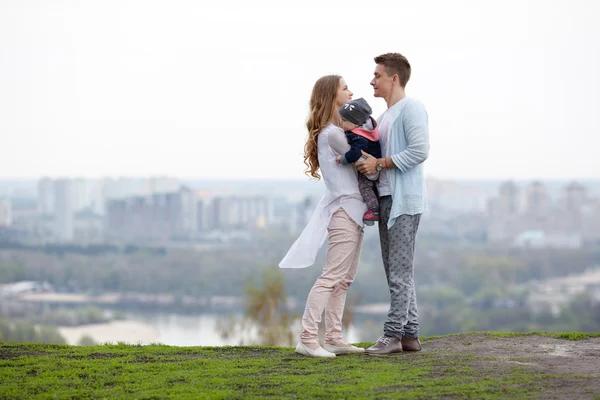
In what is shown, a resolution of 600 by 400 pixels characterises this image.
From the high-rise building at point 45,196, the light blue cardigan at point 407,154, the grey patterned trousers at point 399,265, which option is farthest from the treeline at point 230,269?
the light blue cardigan at point 407,154

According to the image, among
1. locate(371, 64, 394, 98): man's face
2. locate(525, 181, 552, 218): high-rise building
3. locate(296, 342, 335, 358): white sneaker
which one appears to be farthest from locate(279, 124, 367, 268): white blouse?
locate(525, 181, 552, 218): high-rise building

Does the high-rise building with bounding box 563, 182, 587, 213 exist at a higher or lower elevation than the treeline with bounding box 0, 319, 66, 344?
higher

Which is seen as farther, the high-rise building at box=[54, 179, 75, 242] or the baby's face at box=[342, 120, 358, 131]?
the high-rise building at box=[54, 179, 75, 242]

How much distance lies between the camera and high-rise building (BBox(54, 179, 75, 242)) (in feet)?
275

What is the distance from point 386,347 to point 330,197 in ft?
3.64

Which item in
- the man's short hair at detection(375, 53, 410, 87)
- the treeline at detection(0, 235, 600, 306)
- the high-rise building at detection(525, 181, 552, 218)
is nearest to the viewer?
the man's short hair at detection(375, 53, 410, 87)

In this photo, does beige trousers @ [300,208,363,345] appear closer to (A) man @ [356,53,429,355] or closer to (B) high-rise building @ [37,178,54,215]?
(A) man @ [356,53,429,355]

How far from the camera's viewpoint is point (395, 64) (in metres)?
5.91

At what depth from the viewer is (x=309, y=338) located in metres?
5.86

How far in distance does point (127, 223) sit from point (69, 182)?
23.9 feet

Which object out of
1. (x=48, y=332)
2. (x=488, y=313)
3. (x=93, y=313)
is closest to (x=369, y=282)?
(x=488, y=313)

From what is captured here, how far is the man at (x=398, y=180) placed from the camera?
5719mm

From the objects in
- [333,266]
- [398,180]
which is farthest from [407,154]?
[333,266]

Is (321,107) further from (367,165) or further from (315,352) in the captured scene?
(315,352)
